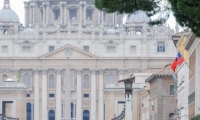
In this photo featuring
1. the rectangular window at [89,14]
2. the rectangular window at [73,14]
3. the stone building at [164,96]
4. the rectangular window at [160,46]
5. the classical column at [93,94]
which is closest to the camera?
the stone building at [164,96]

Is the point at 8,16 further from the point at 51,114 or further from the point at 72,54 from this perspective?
the point at 51,114

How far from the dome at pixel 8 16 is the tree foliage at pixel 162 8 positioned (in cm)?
14839

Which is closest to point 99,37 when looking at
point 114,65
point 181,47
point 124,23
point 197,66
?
point 114,65

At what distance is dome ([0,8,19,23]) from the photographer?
176 metres

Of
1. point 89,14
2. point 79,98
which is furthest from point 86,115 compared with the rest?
point 89,14

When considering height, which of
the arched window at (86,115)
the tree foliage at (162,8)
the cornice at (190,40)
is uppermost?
the arched window at (86,115)

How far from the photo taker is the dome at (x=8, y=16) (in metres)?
176

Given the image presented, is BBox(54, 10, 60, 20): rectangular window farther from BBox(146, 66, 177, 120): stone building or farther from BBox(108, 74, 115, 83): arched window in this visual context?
BBox(146, 66, 177, 120): stone building

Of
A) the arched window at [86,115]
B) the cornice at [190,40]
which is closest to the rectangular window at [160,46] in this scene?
the arched window at [86,115]

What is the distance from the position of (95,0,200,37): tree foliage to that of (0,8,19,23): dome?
148 meters

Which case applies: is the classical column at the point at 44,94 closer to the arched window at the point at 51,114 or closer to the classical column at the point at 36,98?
the classical column at the point at 36,98

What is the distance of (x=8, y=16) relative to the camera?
176750 millimetres

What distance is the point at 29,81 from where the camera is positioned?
518ft

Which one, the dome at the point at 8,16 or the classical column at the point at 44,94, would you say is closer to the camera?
the classical column at the point at 44,94
